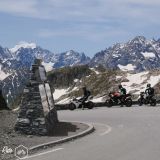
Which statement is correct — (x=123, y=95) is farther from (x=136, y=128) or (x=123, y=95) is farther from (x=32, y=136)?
(x=32, y=136)

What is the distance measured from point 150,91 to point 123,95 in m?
2.08

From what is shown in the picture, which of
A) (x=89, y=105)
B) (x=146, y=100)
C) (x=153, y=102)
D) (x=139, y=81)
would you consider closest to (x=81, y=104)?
(x=89, y=105)

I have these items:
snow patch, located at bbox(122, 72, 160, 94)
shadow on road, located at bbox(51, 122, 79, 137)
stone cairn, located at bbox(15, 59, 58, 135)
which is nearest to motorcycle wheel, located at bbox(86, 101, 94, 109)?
shadow on road, located at bbox(51, 122, 79, 137)

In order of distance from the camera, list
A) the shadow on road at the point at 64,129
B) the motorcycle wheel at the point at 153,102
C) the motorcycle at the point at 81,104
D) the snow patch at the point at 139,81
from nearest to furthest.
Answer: the shadow on road at the point at 64,129 < the motorcycle at the point at 81,104 < the motorcycle wheel at the point at 153,102 < the snow patch at the point at 139,81

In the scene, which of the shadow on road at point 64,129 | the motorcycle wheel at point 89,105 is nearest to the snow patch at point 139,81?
the motorcycle wheel at point 89,105

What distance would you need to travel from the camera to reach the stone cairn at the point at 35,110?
69.4 ft

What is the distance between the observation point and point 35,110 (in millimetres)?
21453

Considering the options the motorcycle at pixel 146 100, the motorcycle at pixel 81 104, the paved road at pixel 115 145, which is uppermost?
the motorcycle at pixel 81 104

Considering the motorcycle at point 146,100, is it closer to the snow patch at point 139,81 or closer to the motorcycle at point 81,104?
the motorcycle at point 81,104

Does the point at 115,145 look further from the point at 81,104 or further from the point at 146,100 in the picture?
the point at 146,100

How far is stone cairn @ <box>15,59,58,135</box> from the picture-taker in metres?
21.1

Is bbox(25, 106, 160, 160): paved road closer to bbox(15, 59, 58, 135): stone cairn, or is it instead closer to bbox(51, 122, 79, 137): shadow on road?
bbox(51, 122, 79, 137): shadow on road

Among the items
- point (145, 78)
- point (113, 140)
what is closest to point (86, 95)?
point (113, 140)

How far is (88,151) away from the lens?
53.7 ft
